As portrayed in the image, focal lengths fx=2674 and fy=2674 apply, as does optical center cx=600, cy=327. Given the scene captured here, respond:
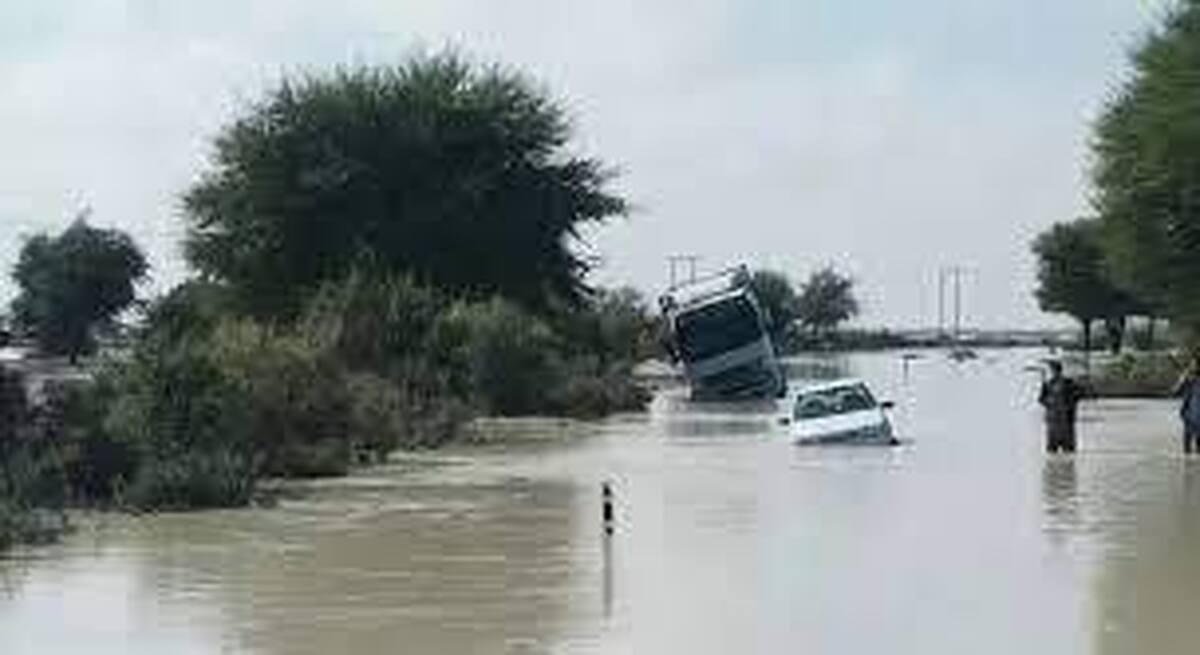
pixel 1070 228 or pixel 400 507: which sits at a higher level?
pixel 1070 228

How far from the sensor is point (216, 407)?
1415 inches

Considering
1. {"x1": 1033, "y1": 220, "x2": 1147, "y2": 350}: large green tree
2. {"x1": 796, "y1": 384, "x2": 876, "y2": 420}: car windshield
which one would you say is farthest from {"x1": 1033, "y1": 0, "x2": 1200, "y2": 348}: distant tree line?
{"x1": 1033, "y1": 220, "x2": 1147, "y2": 350}: large green tree

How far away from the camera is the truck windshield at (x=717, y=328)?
75125mm

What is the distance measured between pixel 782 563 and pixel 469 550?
3.43 meters

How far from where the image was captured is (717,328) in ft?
249

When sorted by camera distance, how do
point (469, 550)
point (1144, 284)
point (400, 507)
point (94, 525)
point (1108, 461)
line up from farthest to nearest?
point (1144, 284)
point (1108, 461)
point (400, 507)
point (94, 525)
point (469, 550)

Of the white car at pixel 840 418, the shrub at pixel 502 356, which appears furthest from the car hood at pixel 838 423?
the shrub at pixel 502 356

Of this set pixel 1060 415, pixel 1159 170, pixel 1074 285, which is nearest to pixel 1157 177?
pixel 1159 170

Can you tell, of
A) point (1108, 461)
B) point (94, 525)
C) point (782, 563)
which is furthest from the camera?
point (1108, 461)

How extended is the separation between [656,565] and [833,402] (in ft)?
84.0

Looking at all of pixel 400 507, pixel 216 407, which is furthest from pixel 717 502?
pixel 216 407

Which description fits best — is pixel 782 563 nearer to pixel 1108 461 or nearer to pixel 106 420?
pixel 106 420

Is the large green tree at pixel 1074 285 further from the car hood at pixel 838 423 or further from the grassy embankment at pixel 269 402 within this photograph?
the car hood at pixel 838 423

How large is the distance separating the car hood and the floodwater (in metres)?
5.64
